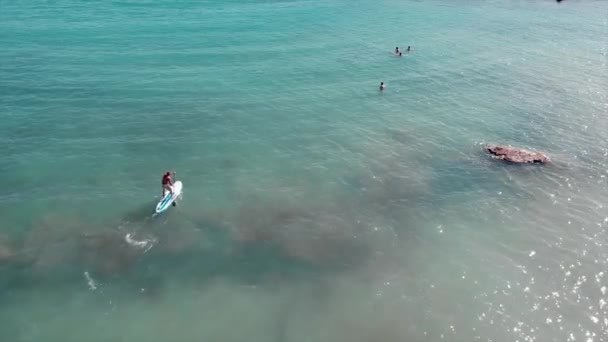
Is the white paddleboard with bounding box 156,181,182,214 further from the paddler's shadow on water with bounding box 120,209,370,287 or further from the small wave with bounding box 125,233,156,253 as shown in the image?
the small wave with bounding box 125,233,156,253

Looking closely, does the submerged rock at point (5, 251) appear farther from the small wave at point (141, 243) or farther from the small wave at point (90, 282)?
the small wave at point (141, 243)

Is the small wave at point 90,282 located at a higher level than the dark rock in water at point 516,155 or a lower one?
lower

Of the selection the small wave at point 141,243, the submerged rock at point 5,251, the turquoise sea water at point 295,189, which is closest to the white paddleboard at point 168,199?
the turquoise sea water at point 295,189

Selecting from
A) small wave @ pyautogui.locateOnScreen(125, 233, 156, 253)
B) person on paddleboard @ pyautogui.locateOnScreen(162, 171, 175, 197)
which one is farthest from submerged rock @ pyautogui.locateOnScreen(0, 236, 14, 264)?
person on paddleboard @ pyautogui.locateOnScreen(162, 171, 175, 197)

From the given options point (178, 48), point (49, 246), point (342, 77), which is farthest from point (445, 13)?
point (49, 246)

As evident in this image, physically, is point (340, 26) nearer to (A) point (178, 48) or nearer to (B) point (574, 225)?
(A) point (178, 48)

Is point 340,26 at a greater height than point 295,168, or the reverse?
point 340,26

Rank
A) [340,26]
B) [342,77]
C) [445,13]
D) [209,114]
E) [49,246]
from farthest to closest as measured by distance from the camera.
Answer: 1. [445,13]
2. [340,26]
3. [342,77]
4. [209,114]
5. [49,246]
